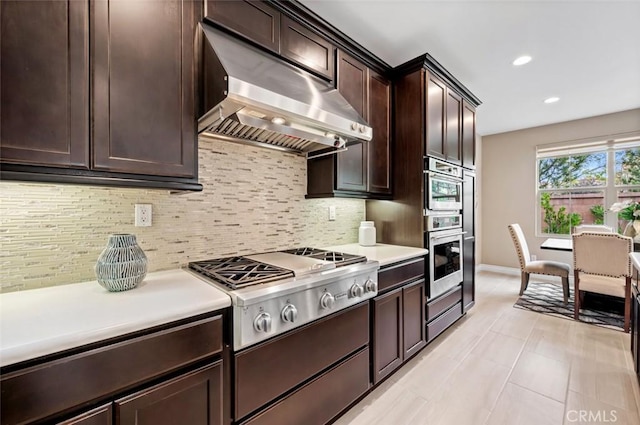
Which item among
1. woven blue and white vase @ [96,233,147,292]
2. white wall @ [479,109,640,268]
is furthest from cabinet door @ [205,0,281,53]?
white wall @ [479,109,640,268]

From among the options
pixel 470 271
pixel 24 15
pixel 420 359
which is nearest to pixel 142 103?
pixel 24 15

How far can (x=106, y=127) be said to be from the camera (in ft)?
3.68

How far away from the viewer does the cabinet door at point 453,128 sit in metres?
2.73

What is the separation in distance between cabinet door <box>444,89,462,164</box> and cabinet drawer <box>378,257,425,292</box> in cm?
120

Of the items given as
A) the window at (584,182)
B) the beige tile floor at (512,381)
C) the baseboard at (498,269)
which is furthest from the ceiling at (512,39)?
the baseboard at (498,269)

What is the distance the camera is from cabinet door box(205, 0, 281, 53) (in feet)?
4.78

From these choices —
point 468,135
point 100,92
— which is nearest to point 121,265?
point 100,92

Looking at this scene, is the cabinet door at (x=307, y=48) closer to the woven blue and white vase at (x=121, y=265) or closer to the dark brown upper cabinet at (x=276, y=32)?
the dark brown upper cabinet at (x=276, y=32)

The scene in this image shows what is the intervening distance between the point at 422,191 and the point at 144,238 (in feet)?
6.89

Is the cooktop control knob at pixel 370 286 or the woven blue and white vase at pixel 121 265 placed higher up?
the woven blue and white vase at pixel 121 265

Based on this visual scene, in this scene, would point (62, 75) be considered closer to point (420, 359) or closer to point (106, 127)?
point (106, 127)

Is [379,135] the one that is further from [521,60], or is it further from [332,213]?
[521,60]

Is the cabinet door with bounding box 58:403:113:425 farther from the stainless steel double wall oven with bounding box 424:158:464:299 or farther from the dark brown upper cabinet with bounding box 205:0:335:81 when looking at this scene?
the stainless steel double wall oven with bounding box 424:158:464:299

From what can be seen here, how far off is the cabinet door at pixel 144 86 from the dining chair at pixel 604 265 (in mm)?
3972
